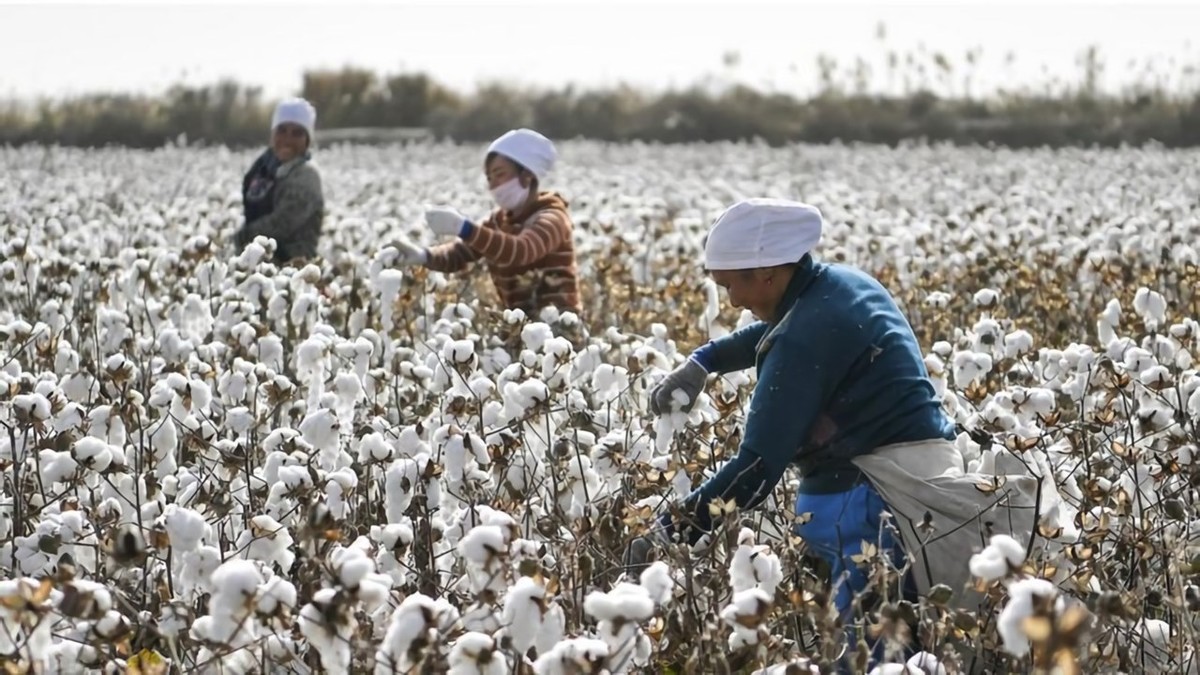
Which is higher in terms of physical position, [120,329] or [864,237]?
[120,329]

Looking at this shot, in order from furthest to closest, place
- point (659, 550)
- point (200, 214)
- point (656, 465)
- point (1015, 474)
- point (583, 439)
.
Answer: point (200, 214), point (583, 439), point (656, 465), point (1015, 474), point (659, 550)

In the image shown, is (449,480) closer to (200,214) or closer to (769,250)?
(769,250)

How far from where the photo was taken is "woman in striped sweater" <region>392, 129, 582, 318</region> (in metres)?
5.76

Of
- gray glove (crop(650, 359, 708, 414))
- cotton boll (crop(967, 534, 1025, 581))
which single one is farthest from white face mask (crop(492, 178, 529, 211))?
cotton boll (crop(967, 534, 1025, 581))

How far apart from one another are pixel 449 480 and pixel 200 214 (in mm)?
7086

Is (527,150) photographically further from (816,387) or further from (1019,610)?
(1019,610)

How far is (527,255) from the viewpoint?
5.78 m

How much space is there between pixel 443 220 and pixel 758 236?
247 centimetres

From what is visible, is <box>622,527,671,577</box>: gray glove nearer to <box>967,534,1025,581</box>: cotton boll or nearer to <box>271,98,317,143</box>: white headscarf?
<box>967,534,1025,581</box>: cotton boll

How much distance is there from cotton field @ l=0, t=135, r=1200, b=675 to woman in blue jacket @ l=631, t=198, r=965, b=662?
0.09m

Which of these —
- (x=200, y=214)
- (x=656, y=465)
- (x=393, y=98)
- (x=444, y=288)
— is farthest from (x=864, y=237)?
Answer: (x=393, y=98)

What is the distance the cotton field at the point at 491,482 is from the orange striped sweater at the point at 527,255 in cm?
28

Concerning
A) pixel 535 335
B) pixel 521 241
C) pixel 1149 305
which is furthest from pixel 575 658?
pixel 521 241

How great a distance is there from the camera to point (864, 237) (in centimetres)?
922
